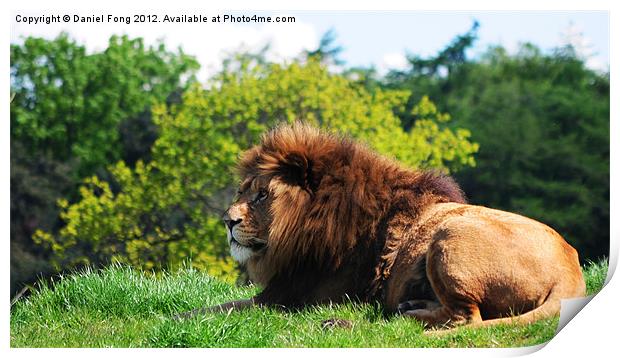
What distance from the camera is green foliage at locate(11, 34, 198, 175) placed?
1808 centimetres

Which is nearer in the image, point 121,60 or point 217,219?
point 217,219

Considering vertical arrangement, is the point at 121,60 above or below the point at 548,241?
above

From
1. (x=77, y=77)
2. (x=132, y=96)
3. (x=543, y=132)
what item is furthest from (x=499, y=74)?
(x=77, y=77)

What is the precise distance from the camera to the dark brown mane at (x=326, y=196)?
5.82 meters

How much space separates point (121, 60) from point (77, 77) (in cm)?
152

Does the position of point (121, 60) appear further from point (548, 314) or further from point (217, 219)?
point (548, 314)

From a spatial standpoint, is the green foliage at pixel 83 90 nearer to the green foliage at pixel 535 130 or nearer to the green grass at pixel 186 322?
the green foliage at pixel 535 130

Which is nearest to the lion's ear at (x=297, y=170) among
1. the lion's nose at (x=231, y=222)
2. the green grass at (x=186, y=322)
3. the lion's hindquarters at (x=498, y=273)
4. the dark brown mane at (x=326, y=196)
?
the dark brown mane at (x=326, y=196)

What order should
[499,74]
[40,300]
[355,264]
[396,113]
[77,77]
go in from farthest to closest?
[499,74]
[396,113]
[77,77]
[40,300]
[355,264]

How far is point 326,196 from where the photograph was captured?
19.3 ft

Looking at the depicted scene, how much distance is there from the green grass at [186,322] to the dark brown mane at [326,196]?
14.6 inches

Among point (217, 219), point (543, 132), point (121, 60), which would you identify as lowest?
point (217, 219)

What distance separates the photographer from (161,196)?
16438 mm

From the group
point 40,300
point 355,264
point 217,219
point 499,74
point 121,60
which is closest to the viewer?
point 355,264
